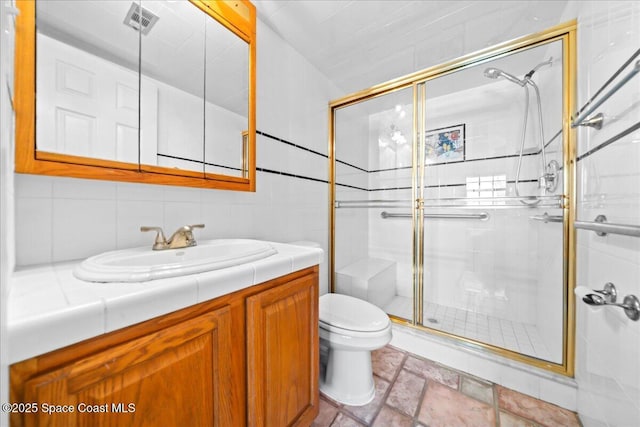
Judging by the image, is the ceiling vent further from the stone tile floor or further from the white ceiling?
the stone tile floor

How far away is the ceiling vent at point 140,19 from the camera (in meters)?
0.89

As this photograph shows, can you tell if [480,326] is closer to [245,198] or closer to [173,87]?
[245,198]

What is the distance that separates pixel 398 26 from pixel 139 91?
4.93 ft

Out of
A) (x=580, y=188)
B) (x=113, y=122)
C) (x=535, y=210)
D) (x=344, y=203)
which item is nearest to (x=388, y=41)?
(x=344, y=203)

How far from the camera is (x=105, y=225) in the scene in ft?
2.82

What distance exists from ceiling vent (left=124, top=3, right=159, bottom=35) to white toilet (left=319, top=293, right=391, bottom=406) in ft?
5.03

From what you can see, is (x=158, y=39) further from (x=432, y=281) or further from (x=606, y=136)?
(x=432, y=281)

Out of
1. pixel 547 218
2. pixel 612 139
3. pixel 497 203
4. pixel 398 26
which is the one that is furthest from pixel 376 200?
pixel 612 139

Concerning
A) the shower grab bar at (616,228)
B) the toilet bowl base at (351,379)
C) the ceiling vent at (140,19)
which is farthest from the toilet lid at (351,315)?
the ceiling vent at (140,19)

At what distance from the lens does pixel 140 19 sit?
3.01 feet

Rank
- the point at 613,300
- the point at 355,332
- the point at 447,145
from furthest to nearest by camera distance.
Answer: the point at 447,145 → the point at 355,332 → the point at 613,300

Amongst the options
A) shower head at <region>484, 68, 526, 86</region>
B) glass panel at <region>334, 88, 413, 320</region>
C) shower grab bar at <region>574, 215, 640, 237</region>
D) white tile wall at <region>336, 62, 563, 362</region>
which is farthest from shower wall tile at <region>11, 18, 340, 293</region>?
shower grab bar at <region>574, 215, 640, 237</region>

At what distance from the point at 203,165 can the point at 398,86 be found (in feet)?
5.34

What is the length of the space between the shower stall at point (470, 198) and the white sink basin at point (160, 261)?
1.20 m
